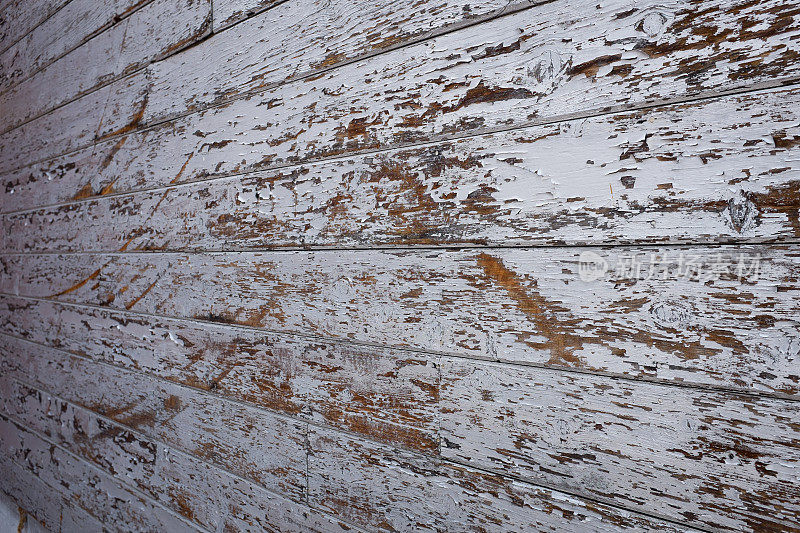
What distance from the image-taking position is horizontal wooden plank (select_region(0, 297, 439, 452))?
2.45 feet

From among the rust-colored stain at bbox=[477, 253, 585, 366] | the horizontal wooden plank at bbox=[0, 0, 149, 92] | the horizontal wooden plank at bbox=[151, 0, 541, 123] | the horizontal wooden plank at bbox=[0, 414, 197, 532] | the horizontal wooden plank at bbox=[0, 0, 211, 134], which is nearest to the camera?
the rust-colored stain at bbox=[477, 253, 585, 366]

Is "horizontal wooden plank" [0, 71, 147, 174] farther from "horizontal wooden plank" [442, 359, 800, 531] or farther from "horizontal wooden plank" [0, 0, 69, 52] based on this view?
"horizontal wooden plank" [442, 359, 800, 531]

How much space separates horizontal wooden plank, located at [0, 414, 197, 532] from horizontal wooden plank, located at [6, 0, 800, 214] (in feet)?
2.61

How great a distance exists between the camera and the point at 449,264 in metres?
0.70

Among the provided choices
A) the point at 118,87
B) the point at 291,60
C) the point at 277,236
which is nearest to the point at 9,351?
the point at 118,87

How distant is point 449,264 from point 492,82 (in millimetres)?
248

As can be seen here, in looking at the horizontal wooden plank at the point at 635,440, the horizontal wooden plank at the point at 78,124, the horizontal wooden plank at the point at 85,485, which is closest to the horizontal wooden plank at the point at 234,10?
the horizontal wooden plank at the point at 78,124

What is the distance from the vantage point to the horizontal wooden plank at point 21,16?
5.00 feet

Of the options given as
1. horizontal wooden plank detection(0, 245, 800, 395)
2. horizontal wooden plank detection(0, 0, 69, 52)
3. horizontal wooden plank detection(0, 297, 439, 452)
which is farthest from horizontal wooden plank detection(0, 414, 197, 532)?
horizontal wooden plank detection(0, 0, 69, 52)

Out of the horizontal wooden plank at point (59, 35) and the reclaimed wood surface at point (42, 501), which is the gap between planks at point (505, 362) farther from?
the horizontal wooden plank at point (59, 35)

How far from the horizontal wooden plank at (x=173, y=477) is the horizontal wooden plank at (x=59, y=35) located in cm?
96

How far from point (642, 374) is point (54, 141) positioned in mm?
1625

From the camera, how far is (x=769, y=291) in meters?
0.51

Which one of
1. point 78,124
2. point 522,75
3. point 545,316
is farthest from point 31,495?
point 522,75
